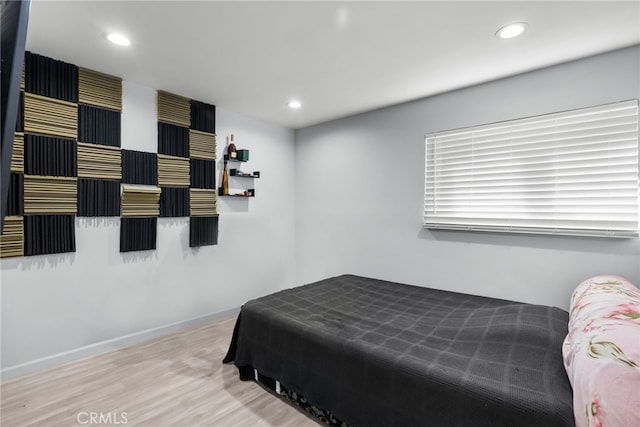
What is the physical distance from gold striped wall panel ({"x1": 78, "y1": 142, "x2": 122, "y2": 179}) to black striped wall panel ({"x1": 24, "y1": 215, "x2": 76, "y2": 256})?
1.29 ft

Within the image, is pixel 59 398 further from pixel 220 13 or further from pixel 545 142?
pixel 545 142

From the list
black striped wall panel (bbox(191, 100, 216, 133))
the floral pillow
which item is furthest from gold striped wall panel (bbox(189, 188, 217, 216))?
the floral pillow

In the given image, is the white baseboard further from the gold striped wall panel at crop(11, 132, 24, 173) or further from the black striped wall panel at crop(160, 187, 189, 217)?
the gold striped wall panel at crop(11, 132, 24, 173)

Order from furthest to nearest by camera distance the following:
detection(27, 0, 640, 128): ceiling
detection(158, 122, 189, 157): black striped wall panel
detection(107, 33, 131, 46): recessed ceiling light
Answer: detection(158, 122, 189, 157): black striped wall panel, detection(107, 33, 131, 46): recessed ceiling light, detection(27, 0, 640, 128): ceiling

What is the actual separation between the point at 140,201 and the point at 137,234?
12.1 inches

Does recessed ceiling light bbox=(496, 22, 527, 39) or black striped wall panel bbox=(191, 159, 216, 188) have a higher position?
recessed ceiling light bbox=(496, 22, 527, 39)

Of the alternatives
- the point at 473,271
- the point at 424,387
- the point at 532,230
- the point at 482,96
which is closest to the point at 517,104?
the point at 482,96

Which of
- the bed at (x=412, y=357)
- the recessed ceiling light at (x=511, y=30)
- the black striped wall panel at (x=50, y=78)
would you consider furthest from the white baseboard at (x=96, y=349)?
the recessed ceiling light at (x=511, y=30)

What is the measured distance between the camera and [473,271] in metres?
2.75

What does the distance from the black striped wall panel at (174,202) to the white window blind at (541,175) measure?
2.46 m

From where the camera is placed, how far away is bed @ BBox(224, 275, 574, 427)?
128 cm

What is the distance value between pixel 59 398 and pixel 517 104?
4.02 meters

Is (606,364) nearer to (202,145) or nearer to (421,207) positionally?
(421,207)

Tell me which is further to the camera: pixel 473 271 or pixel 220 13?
pixel 473 271
